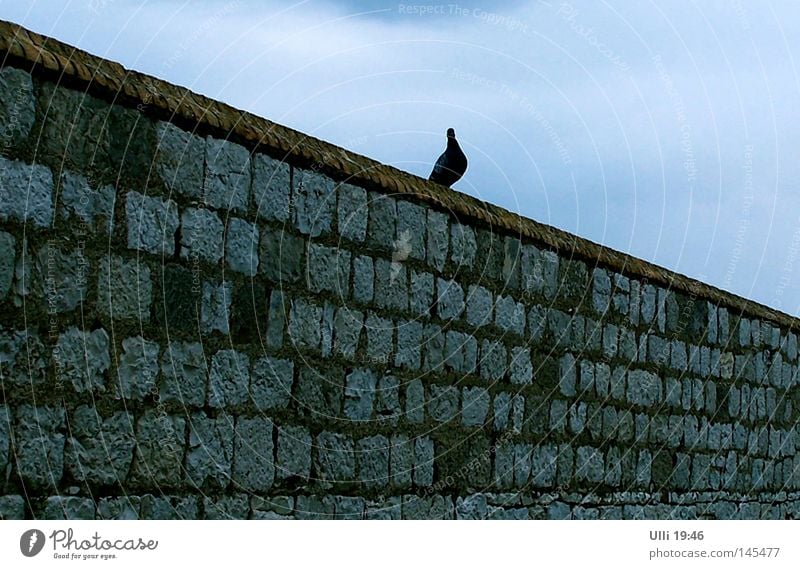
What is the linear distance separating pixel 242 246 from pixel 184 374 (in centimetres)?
65

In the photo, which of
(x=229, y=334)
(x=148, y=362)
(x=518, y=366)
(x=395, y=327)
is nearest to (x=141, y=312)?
(x=148, y=362)

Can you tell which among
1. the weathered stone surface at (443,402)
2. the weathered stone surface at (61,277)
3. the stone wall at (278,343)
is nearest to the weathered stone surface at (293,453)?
the stone wall at (278,343)

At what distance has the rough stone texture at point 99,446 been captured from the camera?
4.45 m

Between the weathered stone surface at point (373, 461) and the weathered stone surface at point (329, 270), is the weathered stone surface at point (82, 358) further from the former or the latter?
the weathered stone surface at point (373, 461)

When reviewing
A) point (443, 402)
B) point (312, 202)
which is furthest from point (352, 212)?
point (443, 402)

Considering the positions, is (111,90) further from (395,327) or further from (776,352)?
(776,352)

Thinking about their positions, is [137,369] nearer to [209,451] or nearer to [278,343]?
[209,451]

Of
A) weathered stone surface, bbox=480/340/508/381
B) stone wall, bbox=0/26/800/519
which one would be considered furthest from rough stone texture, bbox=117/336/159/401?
weathered stone surface, bbox=480/340/508/381

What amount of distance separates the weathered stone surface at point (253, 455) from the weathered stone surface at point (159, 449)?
341 millimetres

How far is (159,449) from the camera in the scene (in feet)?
15.8

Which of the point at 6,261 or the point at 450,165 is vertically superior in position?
the point at 450,165

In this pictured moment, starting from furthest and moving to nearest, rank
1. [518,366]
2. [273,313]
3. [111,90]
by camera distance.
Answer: [518,366] < [273,313] < [111,90]

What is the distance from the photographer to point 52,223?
438cm

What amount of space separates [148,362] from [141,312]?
206 millimetres
